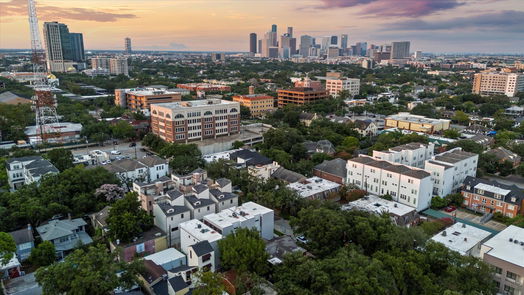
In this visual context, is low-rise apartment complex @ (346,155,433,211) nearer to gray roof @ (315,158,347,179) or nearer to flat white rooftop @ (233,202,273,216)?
gray roof @ (315,158,347,179)

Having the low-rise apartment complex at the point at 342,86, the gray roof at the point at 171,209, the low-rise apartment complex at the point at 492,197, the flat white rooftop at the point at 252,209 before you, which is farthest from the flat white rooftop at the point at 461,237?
the low-rise apartment complex at the point at 342,86

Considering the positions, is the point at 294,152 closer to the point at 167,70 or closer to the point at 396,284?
the point at 396,284

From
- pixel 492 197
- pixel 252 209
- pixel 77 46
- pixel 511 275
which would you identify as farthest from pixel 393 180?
pixel 77 46

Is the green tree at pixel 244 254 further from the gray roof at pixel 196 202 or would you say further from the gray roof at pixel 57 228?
the gray roof at pixel 57 228

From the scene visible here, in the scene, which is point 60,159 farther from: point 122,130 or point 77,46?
point 77,46

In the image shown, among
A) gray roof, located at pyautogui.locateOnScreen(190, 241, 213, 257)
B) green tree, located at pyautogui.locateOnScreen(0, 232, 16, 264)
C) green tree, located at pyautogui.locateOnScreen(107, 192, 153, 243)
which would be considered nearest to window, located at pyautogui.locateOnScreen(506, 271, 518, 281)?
gray roof, located at pyautogui.locateOnScreen(190, 241, 213, 257)
